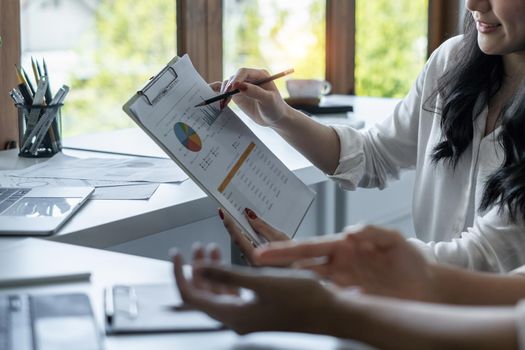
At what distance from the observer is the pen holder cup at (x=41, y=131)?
1.96 metres

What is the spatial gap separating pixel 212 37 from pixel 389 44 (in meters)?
1.11

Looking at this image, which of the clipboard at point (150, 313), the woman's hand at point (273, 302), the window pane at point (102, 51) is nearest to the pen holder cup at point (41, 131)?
the window pane at point (102, 51)

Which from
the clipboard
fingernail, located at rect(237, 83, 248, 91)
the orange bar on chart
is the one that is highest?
fingernail, located at rect(237, 83, 248, 91)

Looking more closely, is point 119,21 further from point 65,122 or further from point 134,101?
point 134,101

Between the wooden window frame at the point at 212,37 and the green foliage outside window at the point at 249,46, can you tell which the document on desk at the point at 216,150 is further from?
the green foliage outside window at the point at 249,46

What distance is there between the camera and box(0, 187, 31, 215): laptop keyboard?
5.10 feet

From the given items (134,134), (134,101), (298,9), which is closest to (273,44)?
(298,9)

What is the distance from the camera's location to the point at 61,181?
1.76 m

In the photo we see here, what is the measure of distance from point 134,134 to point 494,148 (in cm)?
107

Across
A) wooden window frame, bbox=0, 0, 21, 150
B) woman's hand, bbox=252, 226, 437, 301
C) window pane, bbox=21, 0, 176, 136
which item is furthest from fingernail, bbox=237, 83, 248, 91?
window pane, bbox=21, 0, 176, 136

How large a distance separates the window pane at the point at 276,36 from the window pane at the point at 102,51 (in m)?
0.24

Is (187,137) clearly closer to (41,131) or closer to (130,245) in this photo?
(130,245)

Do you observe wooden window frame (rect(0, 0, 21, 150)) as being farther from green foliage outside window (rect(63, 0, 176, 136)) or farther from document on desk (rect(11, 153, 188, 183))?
green foliage outside window (rect(63, 0, 176, 136))

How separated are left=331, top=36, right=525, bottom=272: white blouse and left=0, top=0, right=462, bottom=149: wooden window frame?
31.8 inches
